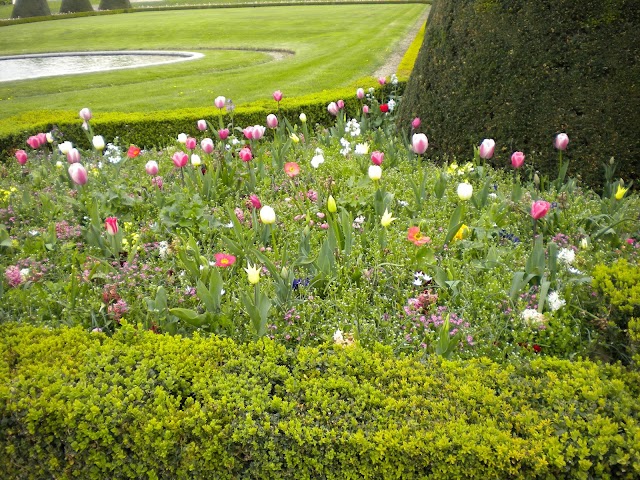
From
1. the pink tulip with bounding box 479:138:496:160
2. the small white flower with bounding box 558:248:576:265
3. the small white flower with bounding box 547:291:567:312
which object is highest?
the pink tulip with bounding box 479:138:496:160

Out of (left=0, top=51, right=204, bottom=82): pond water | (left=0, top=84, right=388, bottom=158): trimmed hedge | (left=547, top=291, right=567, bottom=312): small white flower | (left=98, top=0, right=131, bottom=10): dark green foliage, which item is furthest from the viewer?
(left=98, top=0, right=131, bottom=10): dark green foliage

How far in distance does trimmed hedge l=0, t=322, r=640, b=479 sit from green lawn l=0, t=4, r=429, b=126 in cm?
836

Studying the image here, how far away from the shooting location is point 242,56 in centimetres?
1650

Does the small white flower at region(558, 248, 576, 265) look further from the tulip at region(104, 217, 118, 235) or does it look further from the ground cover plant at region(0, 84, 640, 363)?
the tulip at region(104, 217, 118, 235)

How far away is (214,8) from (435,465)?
1510 inches

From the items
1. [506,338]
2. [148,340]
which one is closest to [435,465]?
[506,338]

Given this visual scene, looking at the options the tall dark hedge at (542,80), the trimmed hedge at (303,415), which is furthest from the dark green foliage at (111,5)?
the trimmed hedge at (303,415)

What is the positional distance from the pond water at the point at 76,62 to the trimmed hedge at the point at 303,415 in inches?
570

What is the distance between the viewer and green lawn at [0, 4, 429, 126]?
11539 millimetres

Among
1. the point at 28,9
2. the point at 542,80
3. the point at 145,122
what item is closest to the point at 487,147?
the point at 542,80

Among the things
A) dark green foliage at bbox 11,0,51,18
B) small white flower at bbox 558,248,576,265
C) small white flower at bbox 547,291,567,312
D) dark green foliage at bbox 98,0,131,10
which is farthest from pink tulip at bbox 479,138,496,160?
dark green foliage at bbox 98,0,131,10

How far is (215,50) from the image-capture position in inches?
724

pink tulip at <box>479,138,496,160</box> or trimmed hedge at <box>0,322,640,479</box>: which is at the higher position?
pink tulip at <box>479,138,496,160</box>

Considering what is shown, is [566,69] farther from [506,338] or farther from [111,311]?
[111,311]
